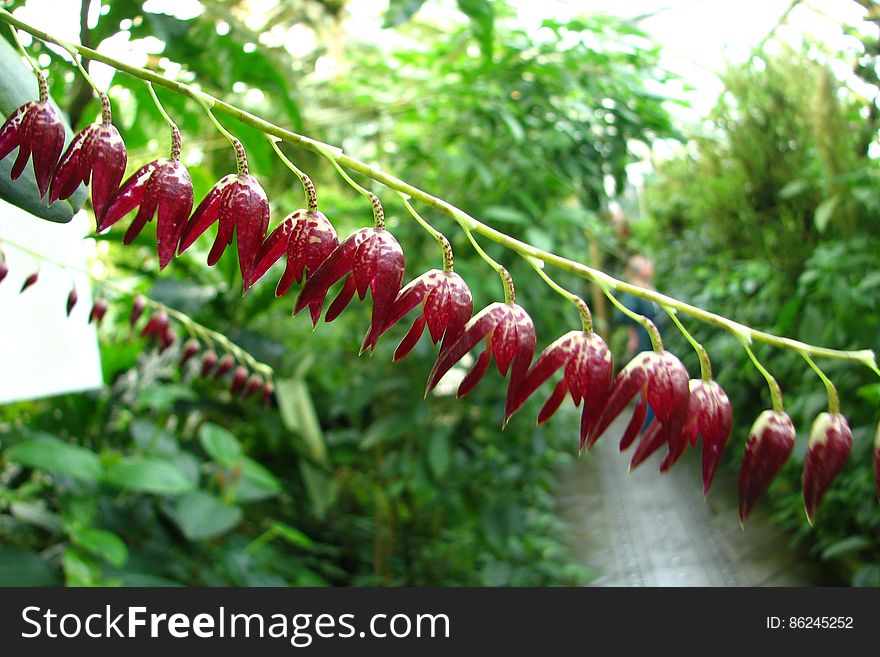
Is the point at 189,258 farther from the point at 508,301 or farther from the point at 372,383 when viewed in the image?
the point at 508,301

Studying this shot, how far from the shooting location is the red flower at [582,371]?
30 centimetres

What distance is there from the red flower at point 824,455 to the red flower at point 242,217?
0.24m

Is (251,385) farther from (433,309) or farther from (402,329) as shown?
(402,329)

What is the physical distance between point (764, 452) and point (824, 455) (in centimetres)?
2

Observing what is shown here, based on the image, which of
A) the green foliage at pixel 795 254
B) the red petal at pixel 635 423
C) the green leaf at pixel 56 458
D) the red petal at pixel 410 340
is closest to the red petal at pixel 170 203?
the red petal at pixel 410 340

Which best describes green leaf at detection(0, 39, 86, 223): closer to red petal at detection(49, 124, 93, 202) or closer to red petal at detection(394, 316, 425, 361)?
red petal at detection(49, 124, 93, 202)

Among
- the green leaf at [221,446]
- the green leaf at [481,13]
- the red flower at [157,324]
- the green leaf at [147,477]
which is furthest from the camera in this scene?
the green leaf at [221,446]

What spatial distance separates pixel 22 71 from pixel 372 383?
4.84 ft

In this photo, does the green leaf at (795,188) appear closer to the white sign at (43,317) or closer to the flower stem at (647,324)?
the white sign at (43,317)

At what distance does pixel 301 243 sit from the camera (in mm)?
304

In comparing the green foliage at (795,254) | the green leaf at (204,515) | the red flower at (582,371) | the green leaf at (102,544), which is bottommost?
the green leaf at (204,515)

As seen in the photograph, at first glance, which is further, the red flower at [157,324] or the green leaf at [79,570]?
the green leaf at [79,570]

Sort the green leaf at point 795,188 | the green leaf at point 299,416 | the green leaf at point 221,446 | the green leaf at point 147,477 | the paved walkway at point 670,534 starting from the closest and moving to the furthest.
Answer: the green leaf at point 147,477 < the green leaf at point 221,446 < the green leaf at point 299,416 < the green leaf at point 795,188 < the paved walkway at point 670,534

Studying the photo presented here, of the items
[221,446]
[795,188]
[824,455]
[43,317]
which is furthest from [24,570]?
[795,188]
